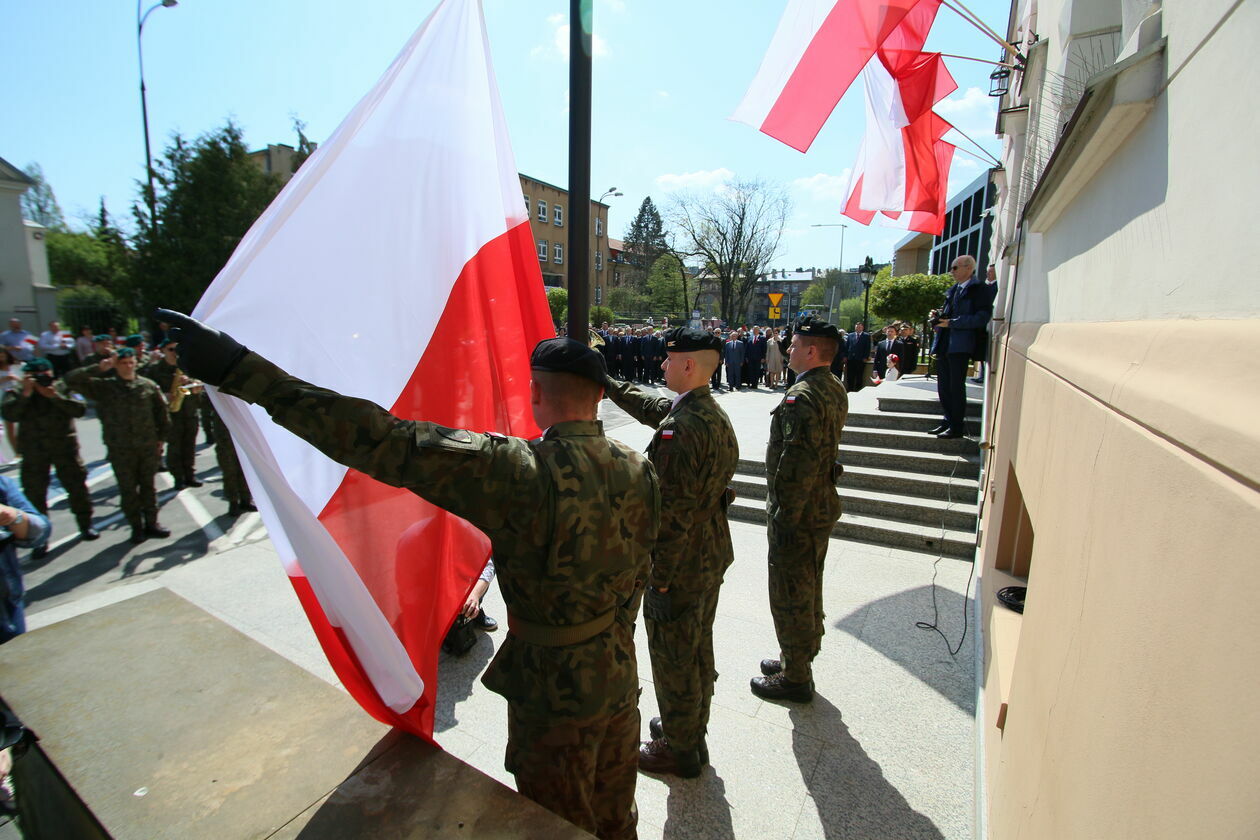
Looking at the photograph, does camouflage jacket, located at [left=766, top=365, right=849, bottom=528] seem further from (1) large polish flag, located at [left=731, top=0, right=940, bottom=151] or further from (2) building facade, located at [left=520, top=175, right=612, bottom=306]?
(2) building facade, located at [left=520, top=175, right=612, bottom=306]

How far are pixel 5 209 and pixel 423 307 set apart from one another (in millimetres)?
33041

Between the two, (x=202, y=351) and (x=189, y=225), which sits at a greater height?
(x=189, y=225)

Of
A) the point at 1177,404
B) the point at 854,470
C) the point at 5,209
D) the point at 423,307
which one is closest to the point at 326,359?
the point at 423,307

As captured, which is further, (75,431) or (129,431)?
(75,431)

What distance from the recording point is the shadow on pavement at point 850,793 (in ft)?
9.03

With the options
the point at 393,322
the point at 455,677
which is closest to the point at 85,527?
the point at 455,677

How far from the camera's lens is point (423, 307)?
231cm

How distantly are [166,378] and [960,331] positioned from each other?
34.7ft

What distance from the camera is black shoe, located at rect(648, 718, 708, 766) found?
3.12 meters

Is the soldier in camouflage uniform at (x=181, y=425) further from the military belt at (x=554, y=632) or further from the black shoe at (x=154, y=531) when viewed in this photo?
the military belt at (x=554, y=632)

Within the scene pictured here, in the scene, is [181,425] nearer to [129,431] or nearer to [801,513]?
[129,431]

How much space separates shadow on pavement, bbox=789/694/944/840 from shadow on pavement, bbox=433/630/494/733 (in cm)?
200

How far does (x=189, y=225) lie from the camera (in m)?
19.4

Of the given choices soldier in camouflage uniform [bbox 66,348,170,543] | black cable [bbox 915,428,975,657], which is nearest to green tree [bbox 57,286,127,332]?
soldier in camouflage uniform [bbox 66,348,170,543]
